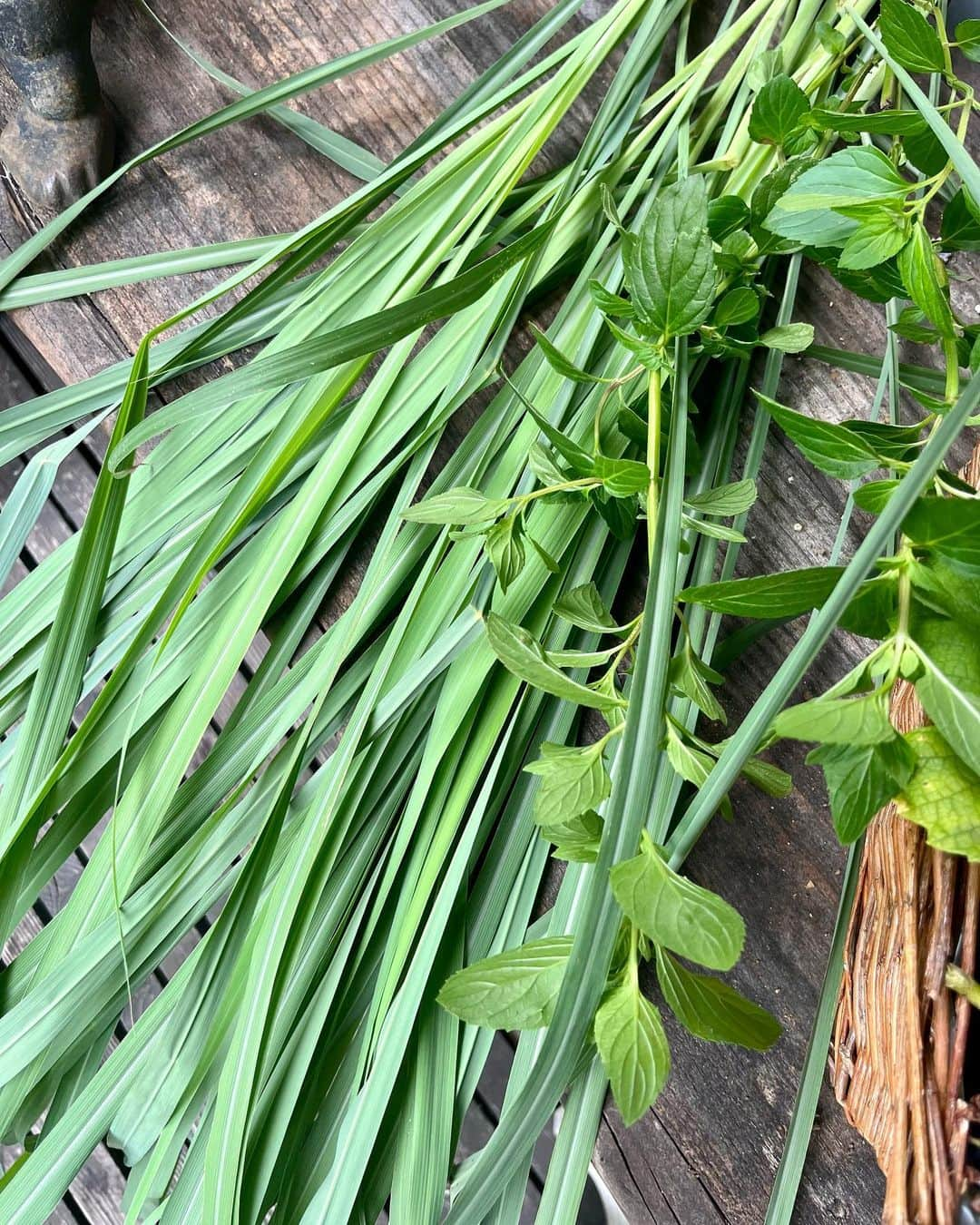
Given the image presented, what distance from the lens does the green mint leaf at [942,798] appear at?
1.23 feet

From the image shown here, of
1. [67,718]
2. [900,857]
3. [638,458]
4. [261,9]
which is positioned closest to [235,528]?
[67,718]

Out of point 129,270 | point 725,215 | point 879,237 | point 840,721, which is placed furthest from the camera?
point 129,270

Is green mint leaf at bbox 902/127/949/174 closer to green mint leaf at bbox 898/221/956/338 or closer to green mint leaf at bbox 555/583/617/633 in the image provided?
green mint leaf at bbox 898/221/956/338

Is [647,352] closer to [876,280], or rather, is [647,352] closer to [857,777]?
[876,280]

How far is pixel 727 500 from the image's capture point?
1.65ft

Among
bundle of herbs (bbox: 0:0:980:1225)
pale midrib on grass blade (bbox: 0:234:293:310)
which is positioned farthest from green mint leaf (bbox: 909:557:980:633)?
pale midrib on grass blade (bbox: 0:234:293:310)

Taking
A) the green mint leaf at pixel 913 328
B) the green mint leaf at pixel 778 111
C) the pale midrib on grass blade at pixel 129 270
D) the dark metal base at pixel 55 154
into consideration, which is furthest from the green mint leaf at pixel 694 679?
the dark metal base at pixel 55 154

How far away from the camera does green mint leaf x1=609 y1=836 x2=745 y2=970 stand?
13.6 inches

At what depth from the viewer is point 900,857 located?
47 cm

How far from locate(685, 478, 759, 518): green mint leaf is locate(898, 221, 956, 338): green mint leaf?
12 cm

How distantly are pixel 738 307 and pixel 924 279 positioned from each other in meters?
0.12

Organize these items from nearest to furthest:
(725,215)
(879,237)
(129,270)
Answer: (879,237)
(725,215)
(129,270)

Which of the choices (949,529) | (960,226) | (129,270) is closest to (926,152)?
(960,226)

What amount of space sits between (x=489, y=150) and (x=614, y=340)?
0.17 m
